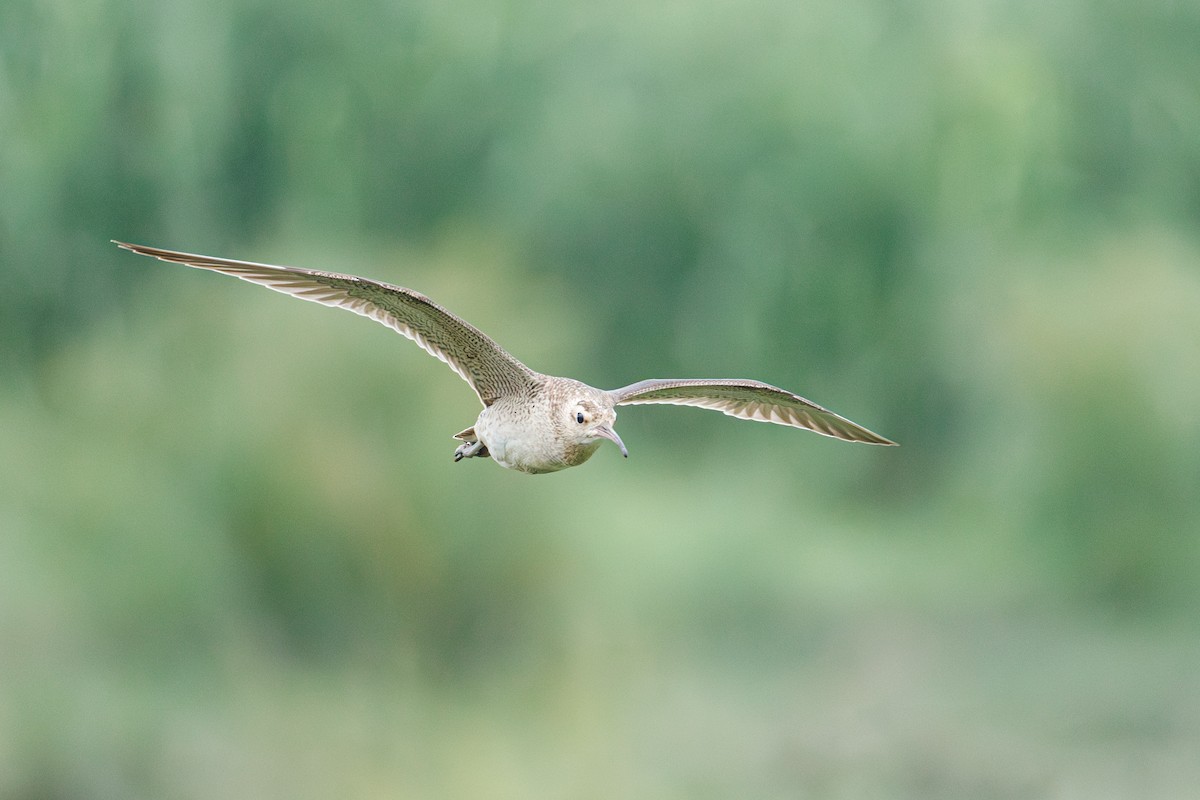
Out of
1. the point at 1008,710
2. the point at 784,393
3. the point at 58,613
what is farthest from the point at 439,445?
the point at 784,393

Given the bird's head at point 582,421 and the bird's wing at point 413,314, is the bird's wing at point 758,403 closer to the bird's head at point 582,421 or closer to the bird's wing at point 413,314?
the bird's wing at point 413,314

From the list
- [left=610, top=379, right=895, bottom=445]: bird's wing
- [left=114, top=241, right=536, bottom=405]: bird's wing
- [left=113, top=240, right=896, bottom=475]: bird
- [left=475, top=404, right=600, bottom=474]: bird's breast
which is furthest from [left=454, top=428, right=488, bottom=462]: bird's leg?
[left=610, top=379, right=895, bottom=445]: bird's wing

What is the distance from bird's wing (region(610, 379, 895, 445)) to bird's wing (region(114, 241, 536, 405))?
829mm

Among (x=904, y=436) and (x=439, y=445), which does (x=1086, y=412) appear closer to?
(x=904, y=436)

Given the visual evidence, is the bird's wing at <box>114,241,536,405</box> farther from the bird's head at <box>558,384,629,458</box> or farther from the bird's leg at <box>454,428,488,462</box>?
the bird's head at <box>558,384,629,458</box>

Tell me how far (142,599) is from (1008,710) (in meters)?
24.6

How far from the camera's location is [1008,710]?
1754 inches

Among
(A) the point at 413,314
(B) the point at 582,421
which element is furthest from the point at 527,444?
(A) the point at 413,314

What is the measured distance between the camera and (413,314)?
372 inches

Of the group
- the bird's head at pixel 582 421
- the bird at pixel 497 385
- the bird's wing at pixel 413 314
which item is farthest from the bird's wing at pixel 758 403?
the bird's head at pixel 582 421

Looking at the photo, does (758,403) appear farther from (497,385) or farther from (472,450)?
(472,450)

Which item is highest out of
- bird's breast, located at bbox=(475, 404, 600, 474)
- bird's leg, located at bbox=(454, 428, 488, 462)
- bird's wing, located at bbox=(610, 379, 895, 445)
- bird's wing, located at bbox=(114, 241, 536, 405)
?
bird's wing, located at bbox=(610, 379, 895, 445)

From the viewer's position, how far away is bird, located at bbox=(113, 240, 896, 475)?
864 centimetres

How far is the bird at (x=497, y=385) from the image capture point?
8.64 m
